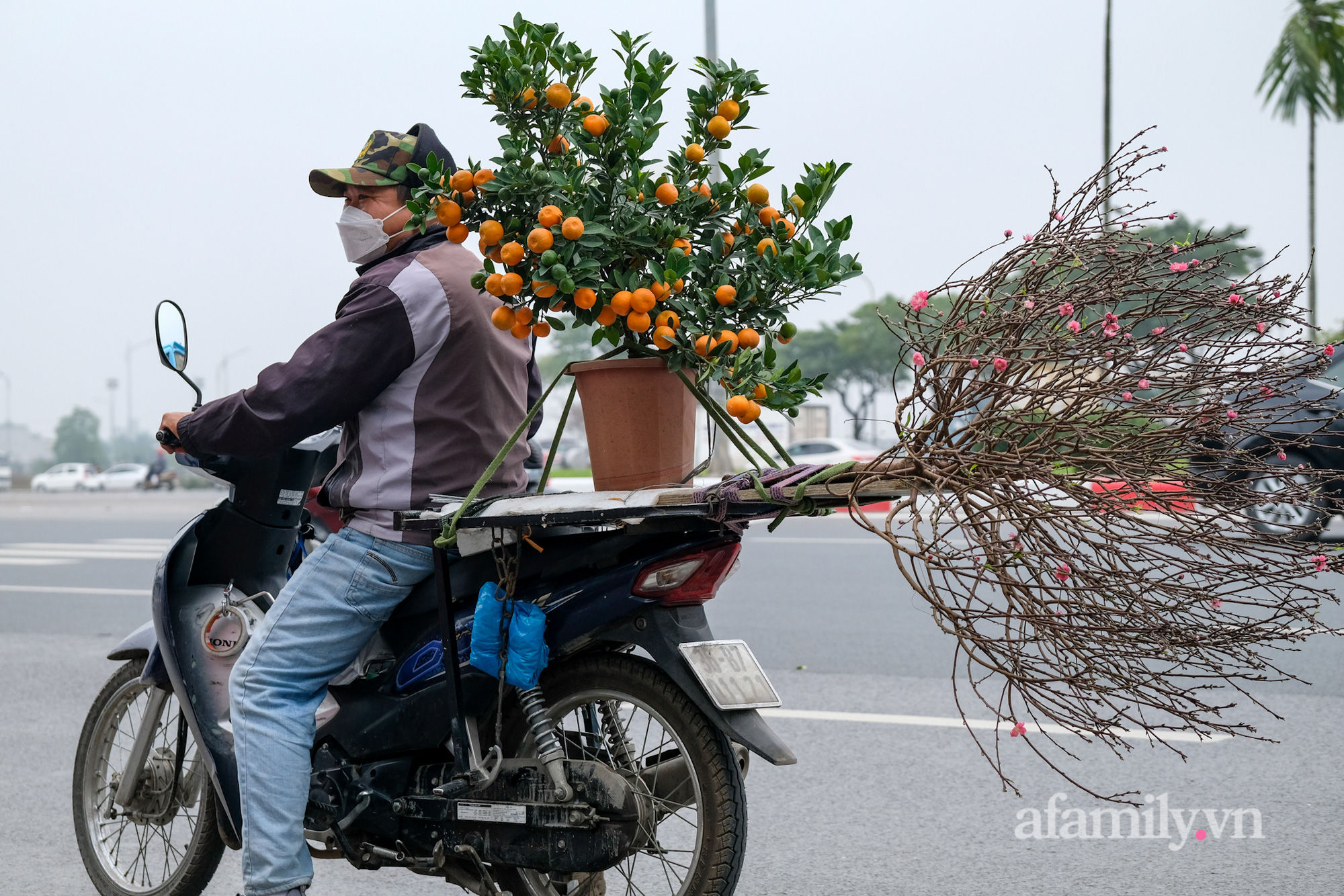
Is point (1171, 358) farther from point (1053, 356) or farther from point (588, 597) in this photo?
point (588, 597)

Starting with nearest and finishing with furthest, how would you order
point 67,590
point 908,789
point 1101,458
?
point 1101,458, point 908,789, point 67,590

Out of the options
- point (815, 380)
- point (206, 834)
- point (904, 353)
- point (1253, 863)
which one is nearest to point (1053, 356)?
point (904, 353)

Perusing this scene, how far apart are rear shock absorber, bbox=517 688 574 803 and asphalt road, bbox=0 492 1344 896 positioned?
1029mm

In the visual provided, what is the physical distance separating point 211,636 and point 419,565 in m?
0.73

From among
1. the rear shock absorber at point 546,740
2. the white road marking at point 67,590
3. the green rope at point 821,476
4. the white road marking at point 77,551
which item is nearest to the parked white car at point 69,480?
the white road marking at point 77,551

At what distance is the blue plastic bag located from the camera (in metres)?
2.69

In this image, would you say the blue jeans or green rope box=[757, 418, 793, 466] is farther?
the blue jeans

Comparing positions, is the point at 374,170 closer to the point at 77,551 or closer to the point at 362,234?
the point at 362,234

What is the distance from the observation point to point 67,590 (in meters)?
10.2

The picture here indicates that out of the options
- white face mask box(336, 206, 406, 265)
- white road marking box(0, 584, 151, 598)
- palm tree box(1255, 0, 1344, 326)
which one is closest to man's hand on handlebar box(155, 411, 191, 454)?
white face mask box(336, 206, 406, 265)

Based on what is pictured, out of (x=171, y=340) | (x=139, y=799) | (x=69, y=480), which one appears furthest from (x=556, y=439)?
(x=69, y=480)

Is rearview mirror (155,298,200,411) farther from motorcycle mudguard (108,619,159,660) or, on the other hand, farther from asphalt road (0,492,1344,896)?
asphalt road (0,492,1344,896)

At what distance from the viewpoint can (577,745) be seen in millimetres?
2838

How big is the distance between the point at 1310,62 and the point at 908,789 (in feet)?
72.7
